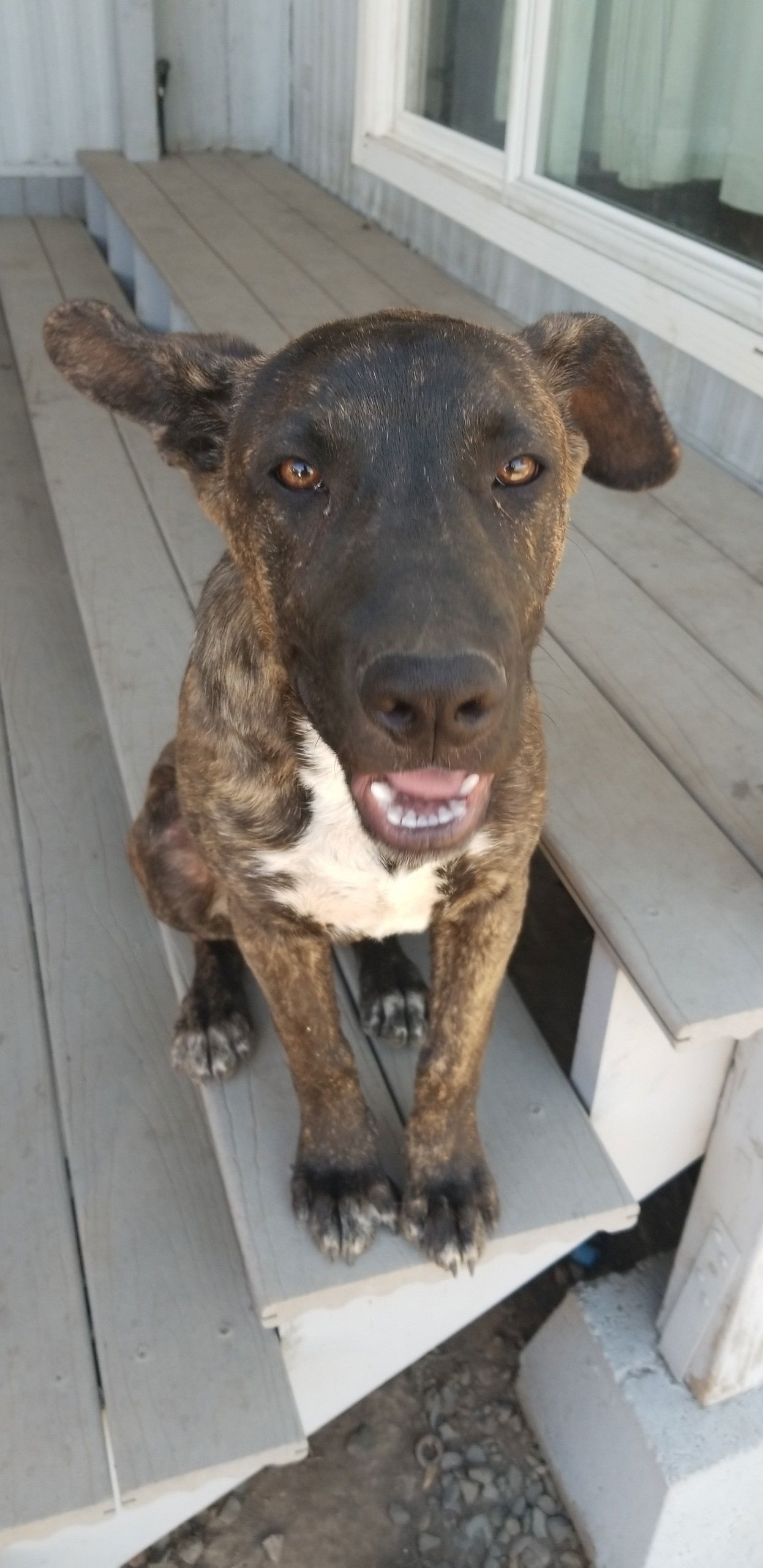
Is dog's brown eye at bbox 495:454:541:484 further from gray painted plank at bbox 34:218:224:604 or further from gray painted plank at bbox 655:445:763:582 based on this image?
gray painted plank at bbox 655:445:763:582

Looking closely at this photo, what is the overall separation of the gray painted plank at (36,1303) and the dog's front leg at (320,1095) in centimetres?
40

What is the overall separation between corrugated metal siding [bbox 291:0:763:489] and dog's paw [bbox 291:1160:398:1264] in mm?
2121

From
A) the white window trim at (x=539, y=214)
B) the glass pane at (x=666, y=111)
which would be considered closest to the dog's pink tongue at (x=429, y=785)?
the white window trim at (x=539, y=214)

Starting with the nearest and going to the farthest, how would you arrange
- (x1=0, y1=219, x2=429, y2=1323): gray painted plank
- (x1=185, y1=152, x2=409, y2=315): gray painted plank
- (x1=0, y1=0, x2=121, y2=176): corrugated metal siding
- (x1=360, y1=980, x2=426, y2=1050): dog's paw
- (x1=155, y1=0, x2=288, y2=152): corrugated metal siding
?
(x1=0, y1=219, x2=429, y2=1323): gray painted plank, (x1=360, y1=980, x2=426, y2=1050): dog's paw, (x1=185, y1=152, x2=409, y2=315): gray painted plank, (x1=0, y1=0, x2=121, y2=176): corrugated metal siding, (x1=155, y1=0, x2=288, y2=152): corrugated metal siding

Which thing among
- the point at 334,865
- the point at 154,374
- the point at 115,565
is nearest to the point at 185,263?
the point at 115,565

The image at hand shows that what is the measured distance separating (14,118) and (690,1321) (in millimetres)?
6217

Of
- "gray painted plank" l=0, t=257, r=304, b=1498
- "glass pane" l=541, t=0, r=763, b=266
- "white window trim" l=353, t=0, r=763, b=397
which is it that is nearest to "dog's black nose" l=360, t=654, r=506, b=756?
"gray painted plank" l=0, t=257, r=304, b=1498

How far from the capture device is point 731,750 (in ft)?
7.29

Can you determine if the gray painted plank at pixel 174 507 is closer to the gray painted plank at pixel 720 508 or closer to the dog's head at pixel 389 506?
the dog's head at pixel 389 506

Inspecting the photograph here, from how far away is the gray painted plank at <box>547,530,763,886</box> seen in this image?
7.00 feet

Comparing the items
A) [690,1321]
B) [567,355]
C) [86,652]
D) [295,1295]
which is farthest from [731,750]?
[86,652]

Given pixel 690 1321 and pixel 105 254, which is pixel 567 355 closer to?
pixel 690 1321

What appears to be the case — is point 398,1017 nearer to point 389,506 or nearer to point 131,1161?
point 131,1161

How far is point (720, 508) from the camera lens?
3.06 metres
